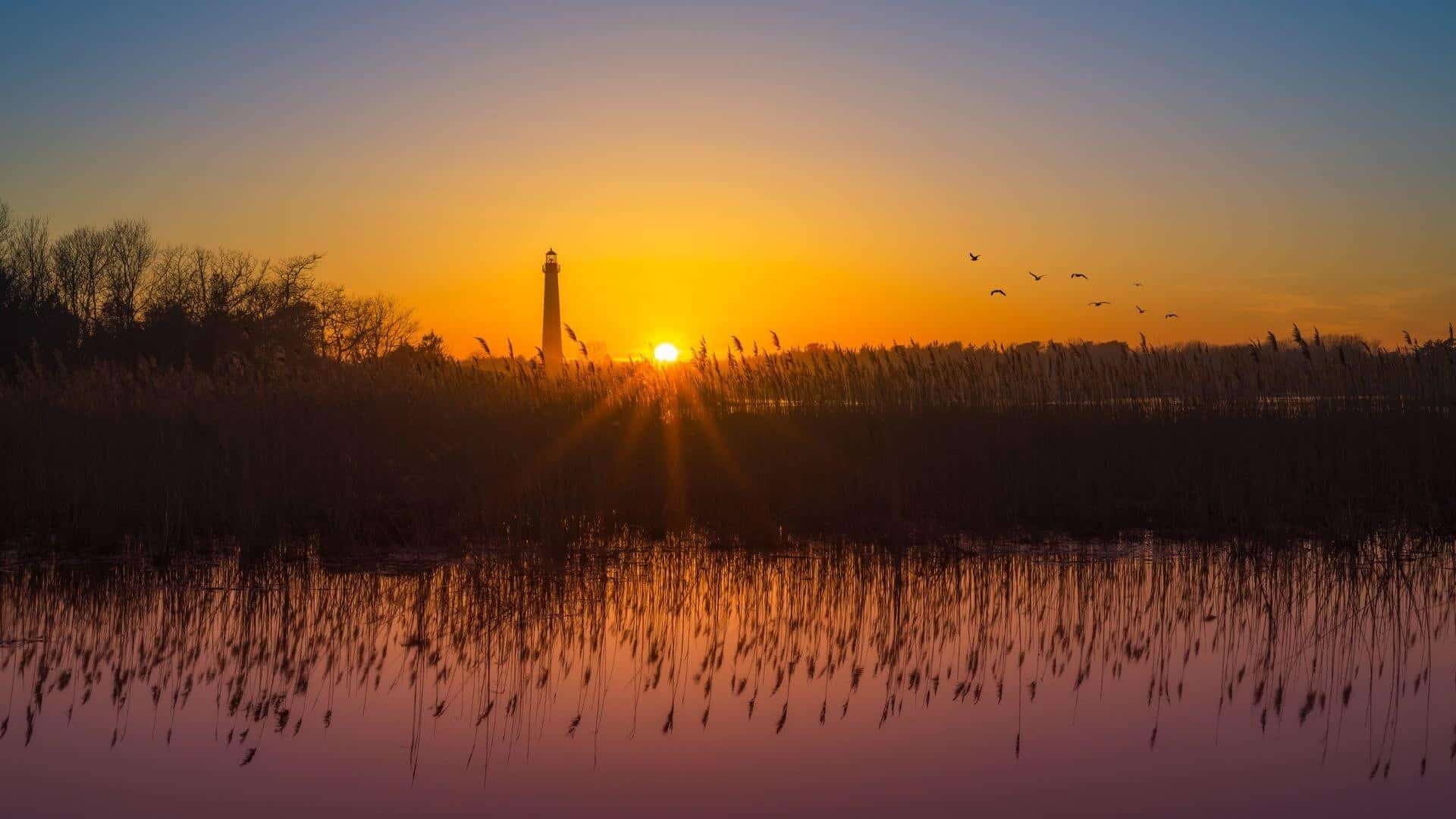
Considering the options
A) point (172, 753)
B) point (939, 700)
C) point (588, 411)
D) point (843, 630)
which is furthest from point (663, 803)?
point (588, 411)

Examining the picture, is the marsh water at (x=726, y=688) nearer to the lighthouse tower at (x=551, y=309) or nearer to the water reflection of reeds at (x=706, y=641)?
the water reflection of reeds at (x=706, y=641)

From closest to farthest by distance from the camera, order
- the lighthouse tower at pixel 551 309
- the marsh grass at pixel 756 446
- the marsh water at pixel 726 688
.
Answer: the marsh water at pixel 726 688
the marsh grass at pixel 756 446
the lighthouse tower at pixel 551 309

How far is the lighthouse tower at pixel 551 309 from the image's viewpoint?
61.4m

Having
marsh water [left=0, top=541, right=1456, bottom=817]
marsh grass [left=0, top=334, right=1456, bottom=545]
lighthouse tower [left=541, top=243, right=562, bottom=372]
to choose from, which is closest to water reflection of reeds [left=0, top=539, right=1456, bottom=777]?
marsh water [left=0, top=541, right=1456, bottom=817]

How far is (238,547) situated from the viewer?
9352mm

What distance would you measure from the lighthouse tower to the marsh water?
52533 mm

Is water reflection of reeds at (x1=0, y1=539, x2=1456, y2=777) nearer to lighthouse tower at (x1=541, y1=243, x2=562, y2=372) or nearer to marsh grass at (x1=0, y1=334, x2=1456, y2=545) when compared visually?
marsh grass at (x1=0, y1=334, x2=1456, y2=545)

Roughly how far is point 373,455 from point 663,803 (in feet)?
26.5

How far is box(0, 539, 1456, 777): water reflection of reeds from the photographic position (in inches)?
214

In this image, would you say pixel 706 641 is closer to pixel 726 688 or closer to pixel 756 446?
pixel 726 688

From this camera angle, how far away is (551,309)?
208 ft

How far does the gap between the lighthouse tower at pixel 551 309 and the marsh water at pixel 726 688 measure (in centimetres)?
5253

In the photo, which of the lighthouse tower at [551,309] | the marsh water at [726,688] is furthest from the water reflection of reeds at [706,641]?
the lighthouse tower at [551,309]

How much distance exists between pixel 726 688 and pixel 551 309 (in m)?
58.6
